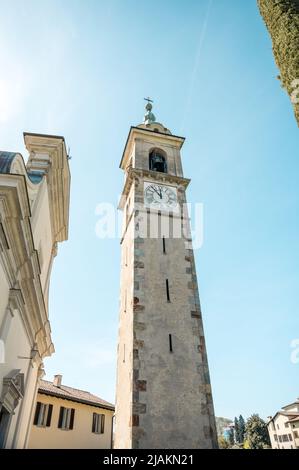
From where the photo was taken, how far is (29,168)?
40.9ft

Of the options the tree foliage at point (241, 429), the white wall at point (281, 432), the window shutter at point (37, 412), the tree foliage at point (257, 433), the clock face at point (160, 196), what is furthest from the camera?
the tree foliage at point (241, 429)

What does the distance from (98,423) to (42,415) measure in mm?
4343

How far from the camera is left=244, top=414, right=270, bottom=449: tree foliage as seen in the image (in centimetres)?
5138

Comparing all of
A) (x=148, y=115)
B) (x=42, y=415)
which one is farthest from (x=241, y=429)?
(x=148, y=115)

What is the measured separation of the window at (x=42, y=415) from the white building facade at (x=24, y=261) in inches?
223

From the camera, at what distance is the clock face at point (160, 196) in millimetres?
16688

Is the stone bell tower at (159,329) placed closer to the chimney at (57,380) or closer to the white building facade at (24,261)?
the white building facade at (24,261)

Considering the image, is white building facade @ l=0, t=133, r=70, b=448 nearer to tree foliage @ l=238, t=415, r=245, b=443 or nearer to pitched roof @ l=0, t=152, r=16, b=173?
pitched roof @ l=0, t=152, r=16, b=173

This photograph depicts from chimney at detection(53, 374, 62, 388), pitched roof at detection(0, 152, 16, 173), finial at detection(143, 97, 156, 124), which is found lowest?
pitched roof at detection(0, 152, 16, 173)

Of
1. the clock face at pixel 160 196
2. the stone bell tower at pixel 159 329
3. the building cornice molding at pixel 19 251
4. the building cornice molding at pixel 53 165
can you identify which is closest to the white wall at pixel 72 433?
the stone bell tower at pixel 159 329

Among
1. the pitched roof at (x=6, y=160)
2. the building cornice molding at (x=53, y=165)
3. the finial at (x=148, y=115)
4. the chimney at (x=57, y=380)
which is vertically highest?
the finial at (x=148, y=115)

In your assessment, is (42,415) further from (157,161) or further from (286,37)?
(286,37)

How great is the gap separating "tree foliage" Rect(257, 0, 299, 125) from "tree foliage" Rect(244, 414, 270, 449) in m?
58.9

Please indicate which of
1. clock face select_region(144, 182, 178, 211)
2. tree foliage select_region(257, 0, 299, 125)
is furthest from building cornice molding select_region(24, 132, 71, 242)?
tree foliage select_region(257, 0, 299, 125)
